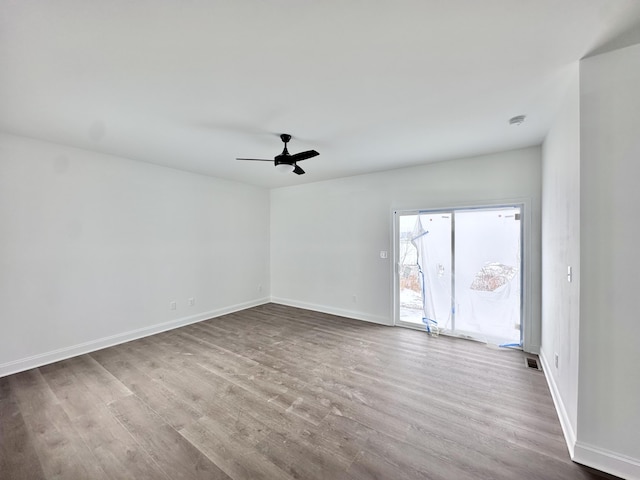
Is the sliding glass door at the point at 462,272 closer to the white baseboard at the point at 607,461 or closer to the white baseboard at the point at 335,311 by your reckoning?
the white baseboard at the point at 335,311

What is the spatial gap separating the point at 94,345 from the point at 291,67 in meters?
4.21

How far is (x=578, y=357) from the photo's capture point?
175cm

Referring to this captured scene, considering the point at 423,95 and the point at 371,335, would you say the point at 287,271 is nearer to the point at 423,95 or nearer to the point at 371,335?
the point at 371,335

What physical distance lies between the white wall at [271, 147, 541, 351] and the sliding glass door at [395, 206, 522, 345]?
0.61 feet

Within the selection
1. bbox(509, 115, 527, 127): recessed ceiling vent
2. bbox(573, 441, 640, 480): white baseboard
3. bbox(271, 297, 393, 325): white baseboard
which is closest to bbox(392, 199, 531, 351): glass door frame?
bbox(271, 297, 393, 325): white baseboard

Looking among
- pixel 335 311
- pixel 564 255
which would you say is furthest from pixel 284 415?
pixel 335 311

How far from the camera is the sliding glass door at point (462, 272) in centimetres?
363

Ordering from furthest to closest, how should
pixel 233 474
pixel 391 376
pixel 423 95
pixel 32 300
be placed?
pixel 32 300
pixel 391 376
pixel 423 95
pixel 233 474

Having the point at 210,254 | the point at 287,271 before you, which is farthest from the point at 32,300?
the point at 287,271

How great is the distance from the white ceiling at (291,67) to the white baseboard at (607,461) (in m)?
2.57

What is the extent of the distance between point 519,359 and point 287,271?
13.9 ft

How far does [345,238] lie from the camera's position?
5.04 meters

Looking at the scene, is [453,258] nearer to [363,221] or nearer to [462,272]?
[462,272]

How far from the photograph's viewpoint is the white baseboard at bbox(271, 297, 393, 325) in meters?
4.59
